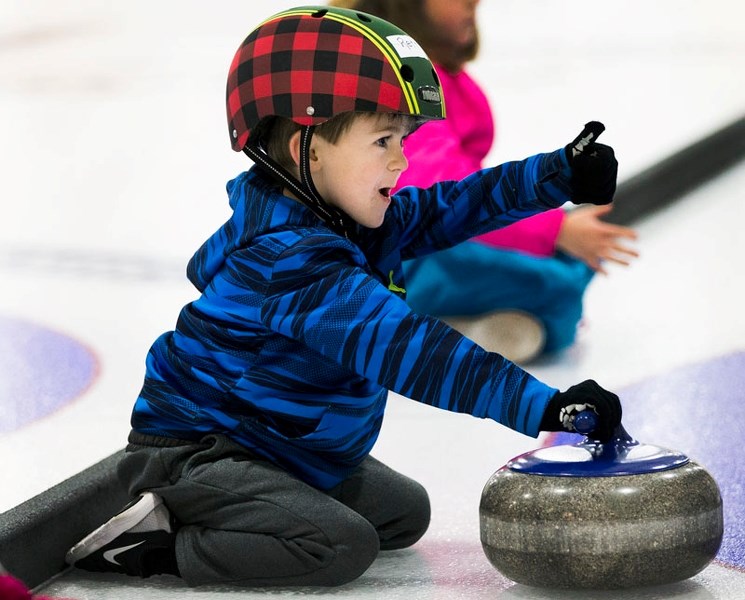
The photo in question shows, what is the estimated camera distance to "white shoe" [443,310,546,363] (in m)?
2.30

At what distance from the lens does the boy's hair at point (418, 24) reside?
2289mm

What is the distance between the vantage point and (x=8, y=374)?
7.09 ft

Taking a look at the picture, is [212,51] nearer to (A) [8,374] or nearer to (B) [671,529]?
(A) [8,374]

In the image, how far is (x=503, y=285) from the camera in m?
2.33

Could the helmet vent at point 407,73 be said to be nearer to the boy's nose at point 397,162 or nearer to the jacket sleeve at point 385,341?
the boy's nose at point 397,162

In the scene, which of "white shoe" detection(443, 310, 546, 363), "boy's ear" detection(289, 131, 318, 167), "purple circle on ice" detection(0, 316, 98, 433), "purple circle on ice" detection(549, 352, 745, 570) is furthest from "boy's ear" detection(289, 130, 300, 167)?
"white shoe" detection(443, 310, 546, 363)

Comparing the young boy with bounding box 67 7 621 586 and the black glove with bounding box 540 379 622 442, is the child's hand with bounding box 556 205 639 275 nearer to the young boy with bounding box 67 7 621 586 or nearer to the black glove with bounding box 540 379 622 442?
the young boy with bounding box 67 7 621 586

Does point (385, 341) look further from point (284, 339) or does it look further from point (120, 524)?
point (120, 524)

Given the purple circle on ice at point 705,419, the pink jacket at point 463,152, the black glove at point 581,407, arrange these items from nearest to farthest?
1. the black glove at point 581,407
2. the purple circle on ice at point 705,419
3. the pink jacket at point 463,152

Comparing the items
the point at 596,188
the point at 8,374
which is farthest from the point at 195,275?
the point at 8,374

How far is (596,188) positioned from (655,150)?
2161mm

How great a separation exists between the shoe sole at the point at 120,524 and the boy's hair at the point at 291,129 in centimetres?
38

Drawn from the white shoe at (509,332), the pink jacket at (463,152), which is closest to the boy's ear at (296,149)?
the pink jacket at (463,152)

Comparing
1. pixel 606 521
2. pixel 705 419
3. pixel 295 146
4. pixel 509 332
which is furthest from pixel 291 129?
pixel 509 332
